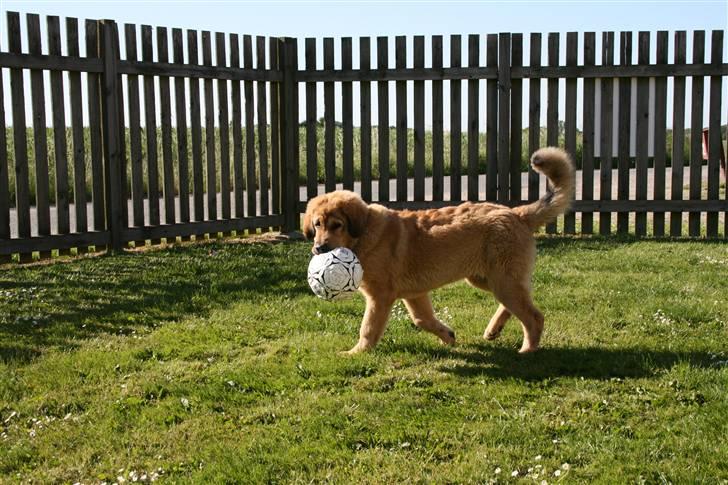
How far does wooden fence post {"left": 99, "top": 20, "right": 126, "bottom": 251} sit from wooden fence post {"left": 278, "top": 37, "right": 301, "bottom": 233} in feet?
8.36

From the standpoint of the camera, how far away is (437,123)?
1148cm

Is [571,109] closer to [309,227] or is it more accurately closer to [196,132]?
[196,132]

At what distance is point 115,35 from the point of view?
9.91 meters

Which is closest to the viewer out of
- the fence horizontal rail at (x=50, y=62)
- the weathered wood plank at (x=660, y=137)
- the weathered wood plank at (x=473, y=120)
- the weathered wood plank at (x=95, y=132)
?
the fence horizontal rail at (x=50, y=62)

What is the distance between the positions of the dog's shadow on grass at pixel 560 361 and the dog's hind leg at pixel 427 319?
126 mm

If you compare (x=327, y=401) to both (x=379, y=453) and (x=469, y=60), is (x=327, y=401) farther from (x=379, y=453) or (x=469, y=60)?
(x=469, y=60)

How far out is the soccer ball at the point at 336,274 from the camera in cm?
532

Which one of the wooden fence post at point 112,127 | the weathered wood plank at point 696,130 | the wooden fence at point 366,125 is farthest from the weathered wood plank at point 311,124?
the weathered wood plank at point 696,130

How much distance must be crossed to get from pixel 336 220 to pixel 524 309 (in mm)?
1469

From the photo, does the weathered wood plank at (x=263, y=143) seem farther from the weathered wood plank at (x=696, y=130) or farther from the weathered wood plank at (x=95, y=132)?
the weathered wood plank at (x=696, y=130)

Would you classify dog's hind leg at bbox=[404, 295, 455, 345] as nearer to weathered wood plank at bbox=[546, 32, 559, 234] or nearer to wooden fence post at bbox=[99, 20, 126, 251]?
wooden fence post at bbox=[99, 20, 126, 251]

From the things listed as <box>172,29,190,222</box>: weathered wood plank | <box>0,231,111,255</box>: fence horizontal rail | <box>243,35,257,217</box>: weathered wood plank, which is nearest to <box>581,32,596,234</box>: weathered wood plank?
<box>243,35,257,217</box>: weathered wood plank

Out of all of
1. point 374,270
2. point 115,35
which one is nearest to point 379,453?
point 374,270

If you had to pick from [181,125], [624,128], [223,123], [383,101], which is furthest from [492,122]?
[181,125]
